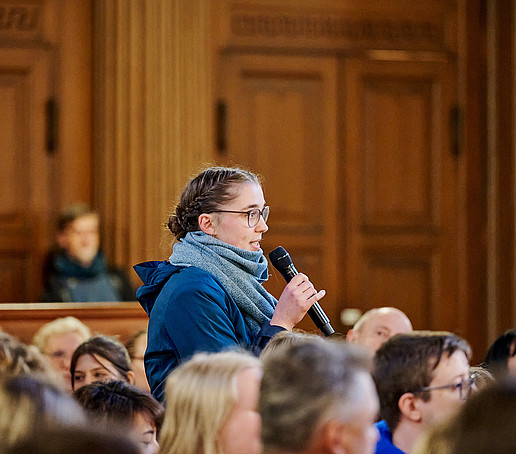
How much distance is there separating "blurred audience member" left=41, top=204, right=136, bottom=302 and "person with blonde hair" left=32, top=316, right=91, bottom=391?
1286mm

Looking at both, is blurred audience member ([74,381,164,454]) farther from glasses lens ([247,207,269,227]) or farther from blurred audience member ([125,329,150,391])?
blurred audience member ([125,329,150,391])

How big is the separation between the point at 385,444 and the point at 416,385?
170 millimetres

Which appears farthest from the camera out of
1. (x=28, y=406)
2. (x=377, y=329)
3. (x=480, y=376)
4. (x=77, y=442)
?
(x=377, y=329)

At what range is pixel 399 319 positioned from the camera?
3.86 m

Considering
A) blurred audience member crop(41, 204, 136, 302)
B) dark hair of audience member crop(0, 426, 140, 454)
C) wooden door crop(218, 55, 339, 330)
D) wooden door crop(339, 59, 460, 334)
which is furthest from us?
wooden door crop(339, 59, 460, 334)

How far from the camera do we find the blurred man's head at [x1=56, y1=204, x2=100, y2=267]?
5.20 m

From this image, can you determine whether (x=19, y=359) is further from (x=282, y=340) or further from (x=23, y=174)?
(x=23, y=174)

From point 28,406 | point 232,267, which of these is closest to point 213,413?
point 28,406

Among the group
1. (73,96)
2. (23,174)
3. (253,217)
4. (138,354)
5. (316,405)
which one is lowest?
(138,354)

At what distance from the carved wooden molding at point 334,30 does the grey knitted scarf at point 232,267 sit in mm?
3348

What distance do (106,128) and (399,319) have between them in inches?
96.9

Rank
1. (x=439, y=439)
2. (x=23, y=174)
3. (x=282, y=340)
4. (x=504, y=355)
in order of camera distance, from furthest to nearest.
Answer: (x=23, y=174), (x=504, y=355), (x=282, y=340), (x=439, y=439)

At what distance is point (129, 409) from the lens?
2346mm

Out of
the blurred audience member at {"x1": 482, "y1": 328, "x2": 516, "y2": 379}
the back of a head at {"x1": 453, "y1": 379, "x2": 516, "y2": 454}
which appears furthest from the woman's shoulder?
the back of a head at {"x1": 453, "y1": 379, "x2": 516, "y2": 454}
